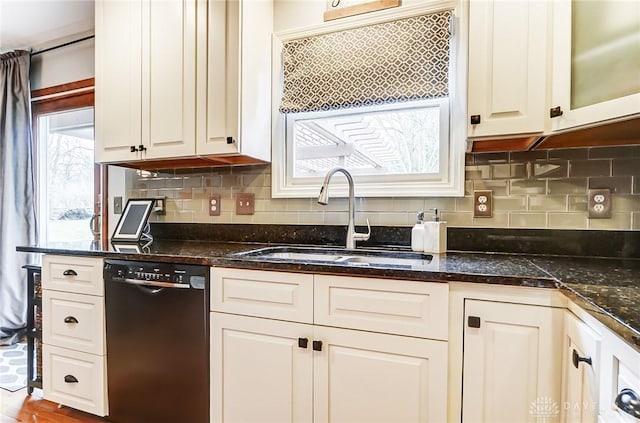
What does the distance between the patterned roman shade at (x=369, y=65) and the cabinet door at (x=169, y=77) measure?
0.51 m

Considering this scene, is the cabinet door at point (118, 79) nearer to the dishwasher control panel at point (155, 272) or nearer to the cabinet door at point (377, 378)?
the dishwasher control panel at point (155, 272)

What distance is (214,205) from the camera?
7.47ft

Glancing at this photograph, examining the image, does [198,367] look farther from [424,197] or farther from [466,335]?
[424,197]

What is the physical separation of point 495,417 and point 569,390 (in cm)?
24

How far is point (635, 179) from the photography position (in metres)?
1.49

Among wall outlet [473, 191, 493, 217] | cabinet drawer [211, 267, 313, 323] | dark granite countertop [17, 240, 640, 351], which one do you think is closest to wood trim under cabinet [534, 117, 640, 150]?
wall outlet [473, 191, 493, 217]

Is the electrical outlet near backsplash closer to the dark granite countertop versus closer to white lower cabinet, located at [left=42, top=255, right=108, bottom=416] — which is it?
the dark granite countertop

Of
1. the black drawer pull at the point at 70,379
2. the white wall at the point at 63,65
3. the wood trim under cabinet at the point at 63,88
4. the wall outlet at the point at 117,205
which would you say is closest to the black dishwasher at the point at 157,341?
the black drawer pull at the point at 70,379

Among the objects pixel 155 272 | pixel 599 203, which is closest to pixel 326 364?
pixel 155 272

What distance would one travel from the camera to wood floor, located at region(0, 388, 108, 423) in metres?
1.88

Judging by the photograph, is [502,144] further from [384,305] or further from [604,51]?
[384,305]

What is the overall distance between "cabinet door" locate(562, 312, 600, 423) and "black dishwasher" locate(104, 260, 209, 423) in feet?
4.11

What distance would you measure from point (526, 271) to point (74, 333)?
79.8 inches

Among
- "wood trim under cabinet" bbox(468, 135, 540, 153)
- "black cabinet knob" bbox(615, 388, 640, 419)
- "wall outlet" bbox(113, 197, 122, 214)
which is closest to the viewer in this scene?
"black cabinet knob" bbox(615, 388, 640, 419)
